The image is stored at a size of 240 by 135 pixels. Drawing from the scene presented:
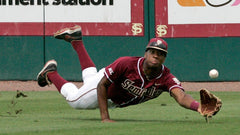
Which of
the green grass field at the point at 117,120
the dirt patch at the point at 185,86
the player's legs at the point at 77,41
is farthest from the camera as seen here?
the dirt patch at the point at 185,86

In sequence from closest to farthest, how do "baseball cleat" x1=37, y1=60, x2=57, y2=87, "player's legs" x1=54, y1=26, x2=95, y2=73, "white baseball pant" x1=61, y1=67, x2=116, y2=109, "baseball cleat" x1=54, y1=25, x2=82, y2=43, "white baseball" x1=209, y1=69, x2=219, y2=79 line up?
"white baseball pant" x1=61, y1=67, x2=116, y2=109
"player's legs" x1=54, y1=26, x2=95, y2=73
"baseball cleat" x1=37, y1=60, x2=57, y2=87
"baseball cleat" x1=54, y1=25, x2=82, y2=43
"white baseball" x1=209, y1=69, x2=219, y2=79

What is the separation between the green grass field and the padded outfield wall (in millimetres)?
4019

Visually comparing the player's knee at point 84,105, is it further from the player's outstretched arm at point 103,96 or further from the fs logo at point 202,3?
the fs logo at point 202,3

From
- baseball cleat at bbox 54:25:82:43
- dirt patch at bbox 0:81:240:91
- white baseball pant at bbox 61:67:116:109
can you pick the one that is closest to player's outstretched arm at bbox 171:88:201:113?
white baseball pant at bbox 61:67:116:109

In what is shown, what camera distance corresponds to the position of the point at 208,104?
7809mm

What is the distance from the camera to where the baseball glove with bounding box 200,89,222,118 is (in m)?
7.71

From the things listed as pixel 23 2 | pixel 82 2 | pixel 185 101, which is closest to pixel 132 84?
pixel 185 101

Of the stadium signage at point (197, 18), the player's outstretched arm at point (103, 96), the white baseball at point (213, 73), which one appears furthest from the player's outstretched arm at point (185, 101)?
the stadium signage at point (197, 18)

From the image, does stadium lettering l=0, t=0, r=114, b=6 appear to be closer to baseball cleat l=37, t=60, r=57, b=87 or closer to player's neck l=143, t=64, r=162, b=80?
baseball cleat l=37, t=60, r=57, b=87

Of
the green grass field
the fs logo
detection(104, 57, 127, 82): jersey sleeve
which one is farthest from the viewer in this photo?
the fs logo

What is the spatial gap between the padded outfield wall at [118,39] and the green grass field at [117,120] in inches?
158

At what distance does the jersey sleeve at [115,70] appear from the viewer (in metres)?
7.98

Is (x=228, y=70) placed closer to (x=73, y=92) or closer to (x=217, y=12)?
(x=217, y=12)

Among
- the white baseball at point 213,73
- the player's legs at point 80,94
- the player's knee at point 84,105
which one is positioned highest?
the player's legs at point 80,94
